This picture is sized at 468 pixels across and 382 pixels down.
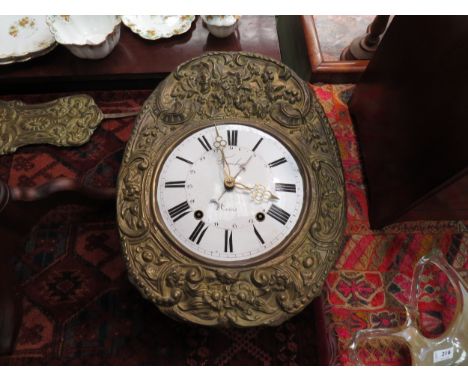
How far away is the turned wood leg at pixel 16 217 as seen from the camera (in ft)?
3.75

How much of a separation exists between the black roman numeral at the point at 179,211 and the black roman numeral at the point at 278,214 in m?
0.23

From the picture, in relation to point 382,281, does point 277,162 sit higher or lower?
higher

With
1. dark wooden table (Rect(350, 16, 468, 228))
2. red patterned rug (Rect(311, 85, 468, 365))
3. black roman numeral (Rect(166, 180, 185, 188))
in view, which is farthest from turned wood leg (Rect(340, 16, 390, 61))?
black roman numeral (Rect(166, 180, 185, 188))

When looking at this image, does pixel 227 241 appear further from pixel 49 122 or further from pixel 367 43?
pixel 367 43

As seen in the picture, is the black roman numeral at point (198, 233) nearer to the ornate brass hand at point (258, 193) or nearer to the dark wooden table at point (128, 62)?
the ornate brass hand at point (258, 193)

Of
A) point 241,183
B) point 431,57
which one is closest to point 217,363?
point 241,183

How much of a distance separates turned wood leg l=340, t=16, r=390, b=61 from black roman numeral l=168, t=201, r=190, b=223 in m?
1.23

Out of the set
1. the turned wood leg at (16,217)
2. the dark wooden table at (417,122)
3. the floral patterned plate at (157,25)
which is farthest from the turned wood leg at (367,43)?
the turned wood leg at (16,217)

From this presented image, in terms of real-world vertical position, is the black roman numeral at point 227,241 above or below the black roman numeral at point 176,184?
below

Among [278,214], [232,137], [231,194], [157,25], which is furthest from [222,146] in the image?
[157,25]

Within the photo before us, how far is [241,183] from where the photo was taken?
3.37 ft

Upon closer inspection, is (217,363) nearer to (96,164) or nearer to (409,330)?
(409,330)

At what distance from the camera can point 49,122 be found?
4.95 feet

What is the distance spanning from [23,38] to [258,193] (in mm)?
1313
